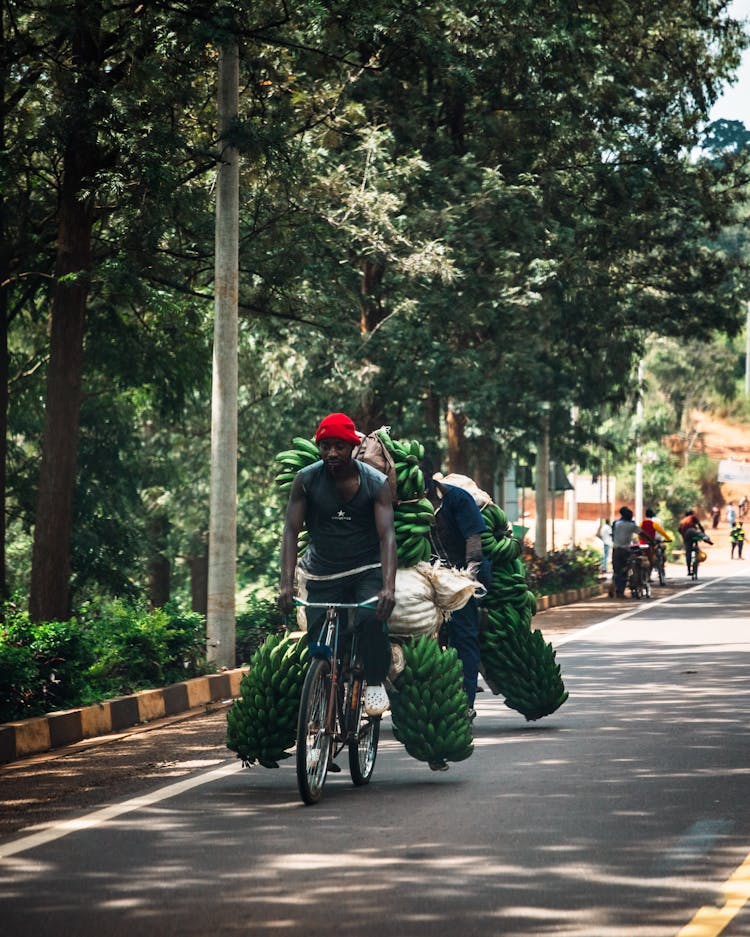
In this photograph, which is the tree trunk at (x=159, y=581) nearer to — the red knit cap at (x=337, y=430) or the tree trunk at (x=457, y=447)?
the tree trunk at (x=457, y=447)

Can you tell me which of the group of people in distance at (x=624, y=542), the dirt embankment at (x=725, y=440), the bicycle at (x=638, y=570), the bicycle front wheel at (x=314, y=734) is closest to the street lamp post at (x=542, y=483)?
the group of people in distance at (x=624, y=542)

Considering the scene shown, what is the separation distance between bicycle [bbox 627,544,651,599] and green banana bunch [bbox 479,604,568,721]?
2023cm

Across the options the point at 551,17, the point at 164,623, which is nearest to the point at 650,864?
the point at 164,623

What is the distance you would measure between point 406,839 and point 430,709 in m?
1.54

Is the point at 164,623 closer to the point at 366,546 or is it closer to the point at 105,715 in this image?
the point at 105,715

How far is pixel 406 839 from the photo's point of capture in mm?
7031

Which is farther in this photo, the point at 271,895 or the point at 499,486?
the point at 499,486

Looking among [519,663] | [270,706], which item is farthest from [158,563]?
[270,706]

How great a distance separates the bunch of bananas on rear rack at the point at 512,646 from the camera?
10594mm

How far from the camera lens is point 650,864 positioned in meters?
6.47

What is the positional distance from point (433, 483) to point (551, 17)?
1380cm

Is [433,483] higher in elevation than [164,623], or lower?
higher

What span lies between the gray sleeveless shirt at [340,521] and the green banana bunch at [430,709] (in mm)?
704

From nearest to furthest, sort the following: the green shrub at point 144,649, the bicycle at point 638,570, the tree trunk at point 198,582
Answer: the green shrub at point 144,649 → the bicycle at point 638,570 → the tree trunk at point 198,582
